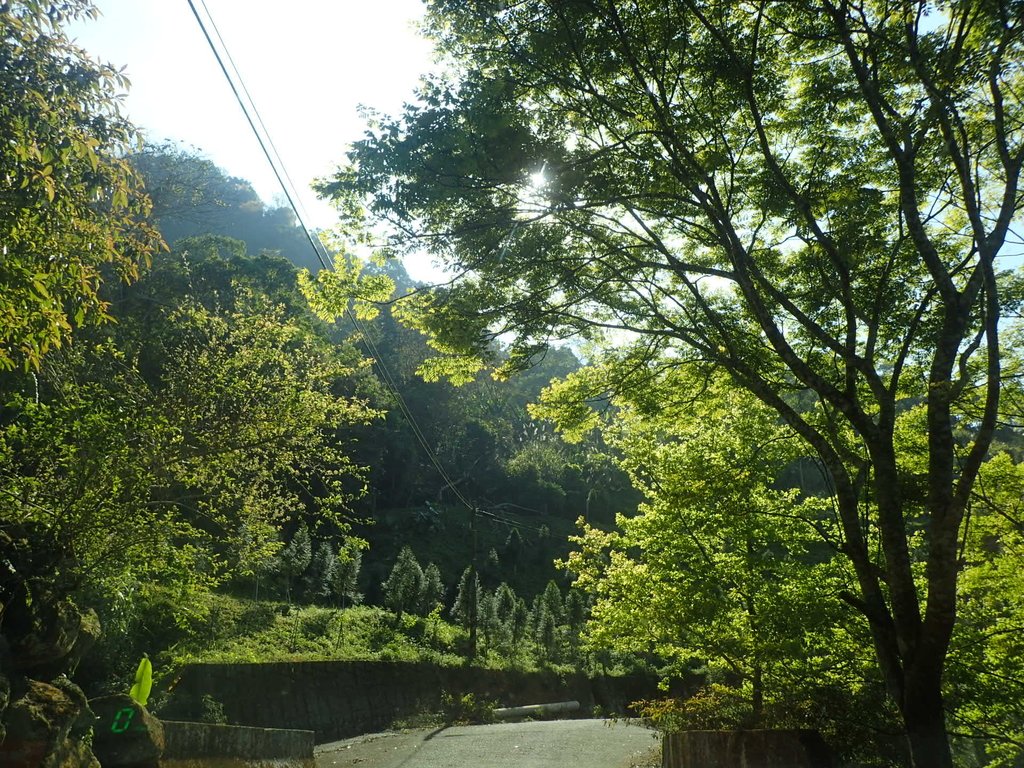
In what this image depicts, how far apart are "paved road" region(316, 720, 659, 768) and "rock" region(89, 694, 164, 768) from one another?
4.82 metres

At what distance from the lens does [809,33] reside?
21.7ft

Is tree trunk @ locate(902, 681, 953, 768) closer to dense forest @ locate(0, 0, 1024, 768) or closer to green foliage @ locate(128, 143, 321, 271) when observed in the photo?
dense forest @ locate(0, 0, 1024, 768)

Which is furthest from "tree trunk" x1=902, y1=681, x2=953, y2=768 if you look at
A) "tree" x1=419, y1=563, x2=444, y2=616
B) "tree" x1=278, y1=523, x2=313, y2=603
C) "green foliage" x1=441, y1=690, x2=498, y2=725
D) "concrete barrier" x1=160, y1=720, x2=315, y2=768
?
"tree" x1=419, y1=563, x2=444, y2=616

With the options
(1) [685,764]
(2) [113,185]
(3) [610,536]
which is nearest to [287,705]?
(3) [610,536]

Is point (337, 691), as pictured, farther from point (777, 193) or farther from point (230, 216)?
point (230, 216)

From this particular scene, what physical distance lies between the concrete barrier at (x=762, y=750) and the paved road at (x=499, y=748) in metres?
4.46

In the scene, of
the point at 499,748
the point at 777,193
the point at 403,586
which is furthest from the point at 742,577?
the point at 403,586

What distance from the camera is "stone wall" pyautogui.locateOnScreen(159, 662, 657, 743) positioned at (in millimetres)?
14273

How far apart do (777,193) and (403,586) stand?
21.7 m

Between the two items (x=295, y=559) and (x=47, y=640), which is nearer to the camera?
(x=47, y=640)

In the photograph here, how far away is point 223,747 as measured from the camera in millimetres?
7875

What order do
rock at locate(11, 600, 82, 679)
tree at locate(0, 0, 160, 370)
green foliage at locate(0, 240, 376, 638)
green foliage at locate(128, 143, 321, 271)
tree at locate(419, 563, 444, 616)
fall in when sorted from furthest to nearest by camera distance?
green foliage at locate(128, 143, 321, 271) < tree at locate(419, 563, 444, 616) < green foliage at locate(0, 240, 376, 638) < rock at locate(11, 600, 82, 679) < tree at locate(0, 0, 160, 370)

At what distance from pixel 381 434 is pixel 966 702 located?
34.1 metres

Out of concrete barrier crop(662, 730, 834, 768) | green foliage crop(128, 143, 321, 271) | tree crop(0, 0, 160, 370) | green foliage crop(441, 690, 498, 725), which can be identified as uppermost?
green foliage crop(128, 143, 321, 271)
